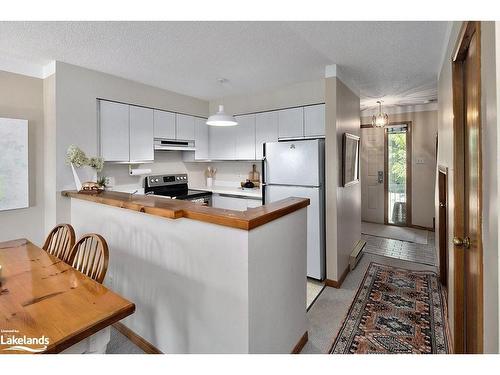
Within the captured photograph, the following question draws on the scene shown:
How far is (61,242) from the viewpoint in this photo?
2.08m

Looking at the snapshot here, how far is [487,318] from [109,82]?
11.8 feet

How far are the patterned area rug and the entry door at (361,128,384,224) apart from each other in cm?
257

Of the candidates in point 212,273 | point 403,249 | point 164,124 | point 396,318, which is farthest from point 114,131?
point 403,249

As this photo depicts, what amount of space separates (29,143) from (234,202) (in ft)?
7.85

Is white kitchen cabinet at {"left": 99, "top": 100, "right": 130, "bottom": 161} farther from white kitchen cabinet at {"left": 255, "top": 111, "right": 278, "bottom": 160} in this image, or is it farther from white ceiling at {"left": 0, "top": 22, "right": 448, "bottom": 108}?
white kitchen cabinet at {"left": 255, "top": 111, "right": 278, "bottom": 160}

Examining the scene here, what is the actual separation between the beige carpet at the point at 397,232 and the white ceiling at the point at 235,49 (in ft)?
8.42

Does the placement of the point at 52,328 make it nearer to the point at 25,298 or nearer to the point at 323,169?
the point at 25,298

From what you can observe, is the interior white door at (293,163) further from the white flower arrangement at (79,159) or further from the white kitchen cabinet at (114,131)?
the white flower arrangement at (79,159)

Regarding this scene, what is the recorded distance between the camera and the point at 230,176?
4.62 meters

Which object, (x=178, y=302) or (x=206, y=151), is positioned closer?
(x=178, y=302)

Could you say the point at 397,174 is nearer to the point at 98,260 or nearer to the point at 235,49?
the point at 235,49

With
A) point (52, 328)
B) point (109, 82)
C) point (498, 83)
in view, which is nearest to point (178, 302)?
point (52, 328)

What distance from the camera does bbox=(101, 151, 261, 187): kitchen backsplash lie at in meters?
3.47

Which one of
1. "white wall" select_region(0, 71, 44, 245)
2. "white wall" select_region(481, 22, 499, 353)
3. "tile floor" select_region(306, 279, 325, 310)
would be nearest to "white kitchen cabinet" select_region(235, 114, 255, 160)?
"tile floor" select_region(306, 279, 325, 310)
